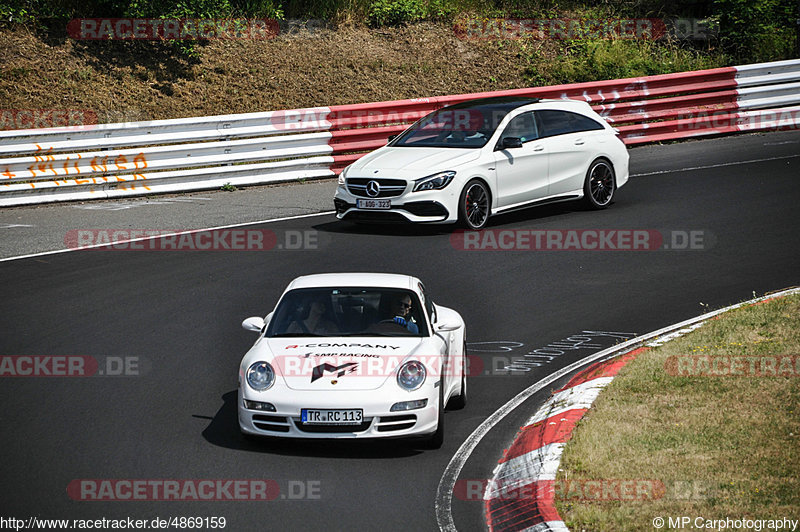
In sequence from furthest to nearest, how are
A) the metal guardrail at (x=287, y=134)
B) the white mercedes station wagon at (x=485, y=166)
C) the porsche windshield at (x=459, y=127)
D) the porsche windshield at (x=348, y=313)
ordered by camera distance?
the metal guardrail at (x=287, y=134), the porsche windshield at (x=459, y=127), the white mercedes station wagon at (x=485, y=166), the porsche windshield at (x=348, y=313)

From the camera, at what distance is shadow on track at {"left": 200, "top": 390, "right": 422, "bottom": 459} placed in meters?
7.70

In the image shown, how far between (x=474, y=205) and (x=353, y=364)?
24.6ft

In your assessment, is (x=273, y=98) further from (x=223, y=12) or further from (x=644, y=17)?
(x=644, y=17)

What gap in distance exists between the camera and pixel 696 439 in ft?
24.4

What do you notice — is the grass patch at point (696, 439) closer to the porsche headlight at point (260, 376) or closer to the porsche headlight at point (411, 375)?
the porsche headlight at point (411, 375)

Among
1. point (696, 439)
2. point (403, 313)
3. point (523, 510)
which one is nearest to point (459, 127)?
point (403, 313)

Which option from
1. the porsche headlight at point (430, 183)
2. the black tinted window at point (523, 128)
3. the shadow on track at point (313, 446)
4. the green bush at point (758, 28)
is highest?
the green bush at point (758, 28)

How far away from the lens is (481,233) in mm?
15031

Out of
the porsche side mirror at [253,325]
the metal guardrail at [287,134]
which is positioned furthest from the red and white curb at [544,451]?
the metal guardrail at [287,134]

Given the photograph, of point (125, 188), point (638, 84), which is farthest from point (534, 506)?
point (638, 84)

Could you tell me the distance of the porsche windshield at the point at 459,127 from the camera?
1555 centimetres

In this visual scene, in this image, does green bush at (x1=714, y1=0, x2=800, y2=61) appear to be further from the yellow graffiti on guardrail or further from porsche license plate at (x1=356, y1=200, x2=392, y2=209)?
the yellow graffiti on guardrail

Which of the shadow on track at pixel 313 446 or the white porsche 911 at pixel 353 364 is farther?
the shadow on track at pixel 313 446

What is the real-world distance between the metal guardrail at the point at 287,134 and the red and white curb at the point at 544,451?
35.7 feet
